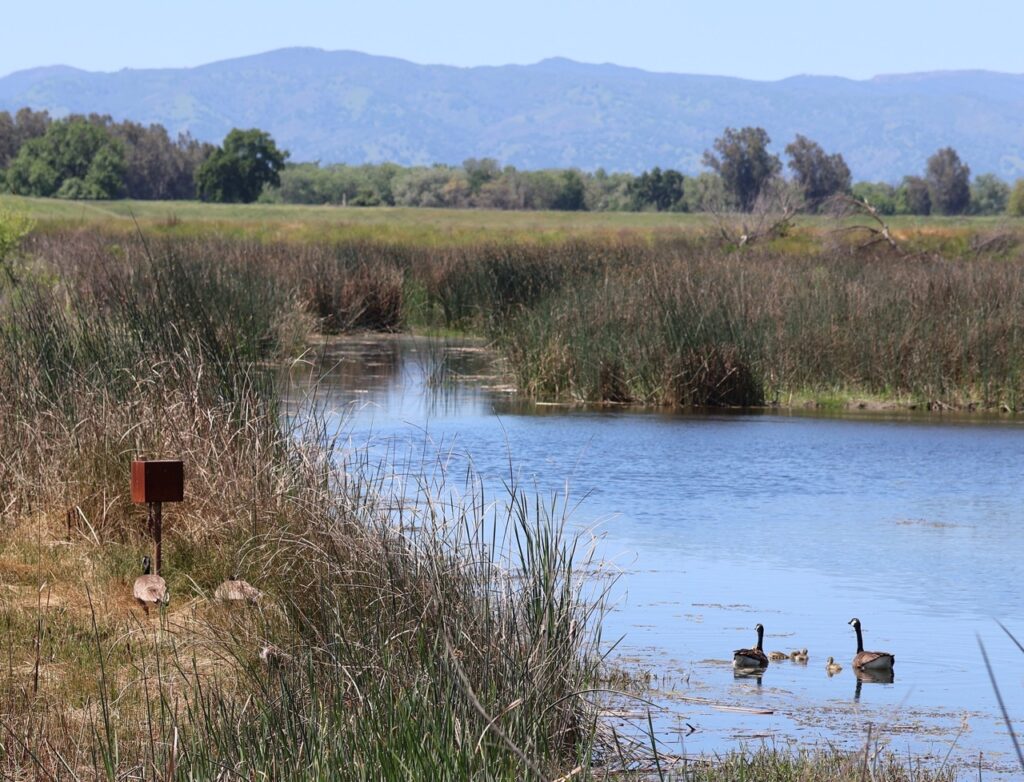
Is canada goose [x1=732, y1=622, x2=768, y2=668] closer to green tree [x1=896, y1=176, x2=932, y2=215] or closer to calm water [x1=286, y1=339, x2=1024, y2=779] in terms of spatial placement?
calm water [x1=286, y1=339, x2=1024, y2=779]

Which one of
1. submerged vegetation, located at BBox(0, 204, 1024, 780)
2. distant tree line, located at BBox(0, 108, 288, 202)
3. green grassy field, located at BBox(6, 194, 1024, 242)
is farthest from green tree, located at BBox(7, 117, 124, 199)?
submerged vegetation, located at BBox(0, 204, 1024, 780)

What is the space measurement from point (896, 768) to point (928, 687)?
1.96 m

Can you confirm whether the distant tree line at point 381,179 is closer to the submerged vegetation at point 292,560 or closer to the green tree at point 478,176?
Answer: the green tree at point 478,176

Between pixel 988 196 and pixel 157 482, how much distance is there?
115 m

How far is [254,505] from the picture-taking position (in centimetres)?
787

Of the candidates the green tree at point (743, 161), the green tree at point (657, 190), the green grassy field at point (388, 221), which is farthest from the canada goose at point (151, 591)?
the green tree at point (743, 161)

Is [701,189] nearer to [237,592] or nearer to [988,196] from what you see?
[988,196]

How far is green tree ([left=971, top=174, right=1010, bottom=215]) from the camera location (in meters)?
105

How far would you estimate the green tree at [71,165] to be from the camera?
7812 centimetres

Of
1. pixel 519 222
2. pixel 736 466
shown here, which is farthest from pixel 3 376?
pixel 519 222

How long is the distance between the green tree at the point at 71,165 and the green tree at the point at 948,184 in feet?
162

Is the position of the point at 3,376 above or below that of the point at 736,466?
above

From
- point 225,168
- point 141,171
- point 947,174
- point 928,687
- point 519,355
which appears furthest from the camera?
point 947,174

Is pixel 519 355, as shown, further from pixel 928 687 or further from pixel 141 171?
pixel 141 171
